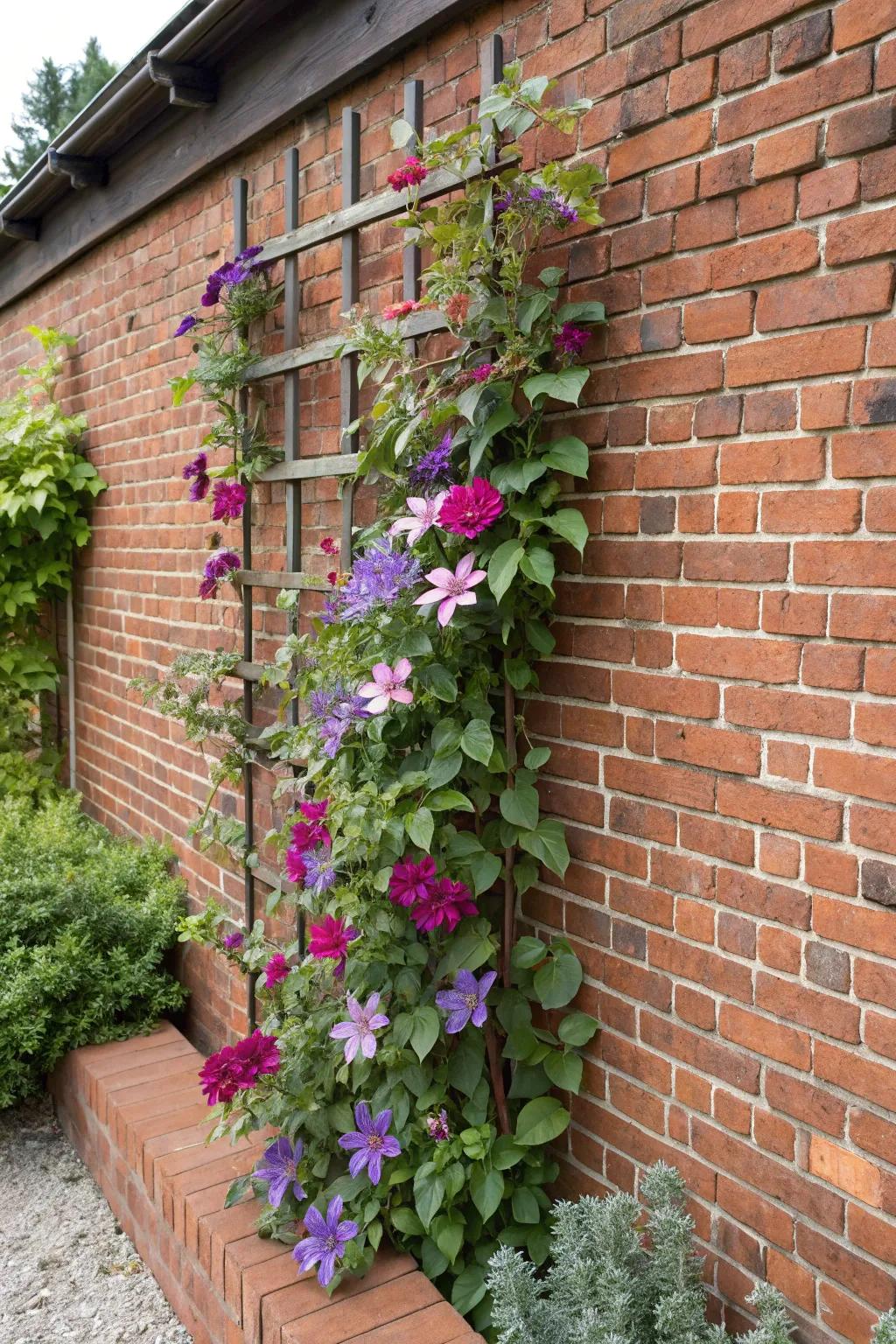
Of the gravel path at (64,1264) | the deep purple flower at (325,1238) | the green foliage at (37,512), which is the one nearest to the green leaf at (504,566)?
the deep purple flower at (325,1238)

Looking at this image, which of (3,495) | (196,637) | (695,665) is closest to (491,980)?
(695,665)

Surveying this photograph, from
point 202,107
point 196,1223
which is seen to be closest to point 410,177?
point 202,107

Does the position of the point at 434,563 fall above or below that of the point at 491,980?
above

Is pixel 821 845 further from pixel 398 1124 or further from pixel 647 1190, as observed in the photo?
pixel 398 1124

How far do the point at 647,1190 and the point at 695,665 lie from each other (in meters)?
0.84

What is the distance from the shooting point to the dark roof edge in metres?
2.57

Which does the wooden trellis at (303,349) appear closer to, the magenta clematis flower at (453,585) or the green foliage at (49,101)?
the magenta clematis flower at (453,585)

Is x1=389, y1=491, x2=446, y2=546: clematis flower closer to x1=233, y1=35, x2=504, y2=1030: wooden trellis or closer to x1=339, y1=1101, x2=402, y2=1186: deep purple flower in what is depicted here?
x1=233, y1=35, x2=504, y2=1030: wooden trellis

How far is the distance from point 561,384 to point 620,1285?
1.42m

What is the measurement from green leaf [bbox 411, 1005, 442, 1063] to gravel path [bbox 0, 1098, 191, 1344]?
110 centimetres

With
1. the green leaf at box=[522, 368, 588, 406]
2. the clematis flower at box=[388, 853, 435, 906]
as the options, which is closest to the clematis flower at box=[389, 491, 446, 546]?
the green leaf at box=[522, 368, 588, 406]

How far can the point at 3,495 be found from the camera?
4480mm

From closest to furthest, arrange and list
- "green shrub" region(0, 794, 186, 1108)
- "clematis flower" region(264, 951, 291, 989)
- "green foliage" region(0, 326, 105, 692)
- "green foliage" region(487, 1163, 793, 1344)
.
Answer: "green foliage" region(487, 1163, 793, 1344) → "clematis flower" region(264, 951, 291, 989) → "green shrub" region(0, 794, 186, 1108) → "green foliage" region(0, 326, 105, 692)

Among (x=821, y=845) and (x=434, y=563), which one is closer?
(x=821, y=845)
